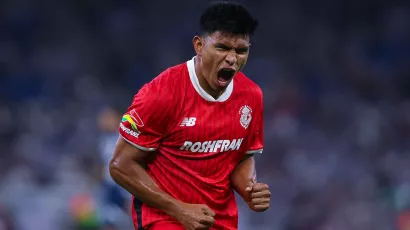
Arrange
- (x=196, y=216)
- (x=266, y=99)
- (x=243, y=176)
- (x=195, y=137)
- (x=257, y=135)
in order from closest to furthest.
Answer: (x=196, y=216) < (x=195, y=137) < (x=243, y=176) < (x=257, y=135) < (x=266, y=99)

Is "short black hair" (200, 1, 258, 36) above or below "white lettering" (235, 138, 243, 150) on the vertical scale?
above

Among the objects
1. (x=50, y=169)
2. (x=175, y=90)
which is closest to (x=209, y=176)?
(x=175, y=90)

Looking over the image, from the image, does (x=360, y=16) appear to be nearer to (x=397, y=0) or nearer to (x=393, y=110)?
(x=397, y=0)

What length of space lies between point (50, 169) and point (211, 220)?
5879 millimetres

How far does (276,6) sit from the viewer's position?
1050 centimetres

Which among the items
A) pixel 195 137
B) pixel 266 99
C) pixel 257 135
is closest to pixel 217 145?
pixel 195 137

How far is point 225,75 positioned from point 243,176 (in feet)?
1.92

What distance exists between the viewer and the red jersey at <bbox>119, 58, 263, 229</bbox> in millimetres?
3810

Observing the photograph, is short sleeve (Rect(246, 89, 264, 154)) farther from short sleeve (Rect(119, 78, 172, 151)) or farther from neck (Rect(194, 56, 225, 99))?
short sleeve (Rect(119, 78, 172, 151))

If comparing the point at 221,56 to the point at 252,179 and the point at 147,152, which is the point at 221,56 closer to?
the point at 147,152

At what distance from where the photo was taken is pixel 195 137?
12.9ft

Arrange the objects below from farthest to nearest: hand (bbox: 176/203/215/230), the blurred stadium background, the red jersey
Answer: the blurred stadium background, the red jersey, hand (bbox: 176/203/215/230)

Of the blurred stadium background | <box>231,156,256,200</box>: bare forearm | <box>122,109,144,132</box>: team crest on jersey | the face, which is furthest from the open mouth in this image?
the blurred stadium background

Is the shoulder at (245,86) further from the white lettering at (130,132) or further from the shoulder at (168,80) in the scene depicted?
the white lettering at (130,132)
